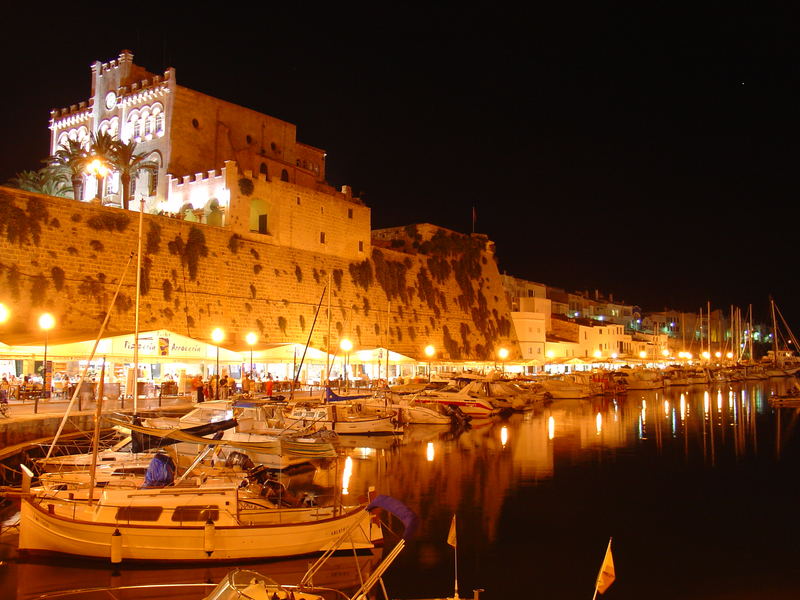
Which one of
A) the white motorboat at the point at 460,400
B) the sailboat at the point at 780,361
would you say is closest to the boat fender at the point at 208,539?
the white motorboat at the point at 460,400

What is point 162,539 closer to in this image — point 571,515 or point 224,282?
point 571,515

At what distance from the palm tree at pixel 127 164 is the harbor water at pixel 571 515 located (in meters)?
17.4

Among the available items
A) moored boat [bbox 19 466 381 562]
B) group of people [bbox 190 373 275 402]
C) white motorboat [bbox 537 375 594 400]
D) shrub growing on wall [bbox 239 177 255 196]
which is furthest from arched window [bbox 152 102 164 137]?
moored boat [bbox 19 466 381 562]

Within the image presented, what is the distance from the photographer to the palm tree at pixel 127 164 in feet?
107

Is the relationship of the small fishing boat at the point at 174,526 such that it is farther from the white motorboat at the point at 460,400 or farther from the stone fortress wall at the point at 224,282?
the white motorboat at the point at 460,400

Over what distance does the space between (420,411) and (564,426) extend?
651 cm

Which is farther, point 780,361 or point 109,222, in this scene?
point 780,361

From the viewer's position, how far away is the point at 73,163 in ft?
104

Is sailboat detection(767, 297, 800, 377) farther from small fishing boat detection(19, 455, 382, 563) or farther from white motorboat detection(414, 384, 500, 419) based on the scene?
small fishing boat detection(19, 455, 382, 563)

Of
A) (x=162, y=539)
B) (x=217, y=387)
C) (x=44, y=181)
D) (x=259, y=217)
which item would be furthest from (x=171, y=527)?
(x=44, y=181)

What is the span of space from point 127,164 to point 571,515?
85.1 feet

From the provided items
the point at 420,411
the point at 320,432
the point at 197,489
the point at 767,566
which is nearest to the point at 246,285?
the point at 420,411

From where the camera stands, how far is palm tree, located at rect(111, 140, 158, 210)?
32531mm

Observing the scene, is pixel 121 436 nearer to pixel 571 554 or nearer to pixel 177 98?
pixel 571 554
